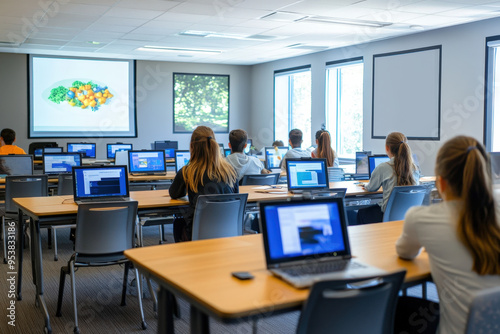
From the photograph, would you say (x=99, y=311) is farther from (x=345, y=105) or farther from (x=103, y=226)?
(x=345, y=105)

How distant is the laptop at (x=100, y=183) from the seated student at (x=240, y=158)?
112cm

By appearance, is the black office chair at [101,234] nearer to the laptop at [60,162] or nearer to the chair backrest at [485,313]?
the chair backrest at [485,313]

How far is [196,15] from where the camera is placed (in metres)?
7.45

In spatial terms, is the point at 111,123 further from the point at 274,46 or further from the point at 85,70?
the point at 274,46

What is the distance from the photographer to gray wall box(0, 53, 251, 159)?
11.6 m

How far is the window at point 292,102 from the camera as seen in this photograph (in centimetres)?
1195

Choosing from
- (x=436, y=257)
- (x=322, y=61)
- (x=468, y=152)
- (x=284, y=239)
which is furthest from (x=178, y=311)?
(x=322, y=61)

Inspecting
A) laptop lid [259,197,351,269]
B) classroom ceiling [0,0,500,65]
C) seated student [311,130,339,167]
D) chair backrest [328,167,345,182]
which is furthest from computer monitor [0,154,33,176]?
laptop lid [259,197,351,269]

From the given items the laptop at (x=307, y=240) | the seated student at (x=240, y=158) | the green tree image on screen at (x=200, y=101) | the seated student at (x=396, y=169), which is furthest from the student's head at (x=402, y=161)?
the green tree image on screen at (x=200, y=101)

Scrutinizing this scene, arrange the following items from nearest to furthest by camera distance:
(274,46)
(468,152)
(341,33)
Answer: (468,152) < (341,33) < (274,46)

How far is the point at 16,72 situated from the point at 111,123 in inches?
91.2

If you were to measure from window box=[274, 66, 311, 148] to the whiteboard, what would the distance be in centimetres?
229

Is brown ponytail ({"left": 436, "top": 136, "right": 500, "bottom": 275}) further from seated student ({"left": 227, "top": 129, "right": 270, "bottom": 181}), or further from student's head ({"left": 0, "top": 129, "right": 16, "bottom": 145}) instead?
student's head ({"left": 0, "top": 129, "right": 16, "bottom": 145})

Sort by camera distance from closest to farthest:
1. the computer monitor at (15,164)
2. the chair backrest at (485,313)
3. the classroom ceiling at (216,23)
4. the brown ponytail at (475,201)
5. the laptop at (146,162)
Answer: the chair backrest at (485,313)
the brown ponytail at (475,201)
the computer monitor at (15,164)
the classroom ceiling at (216,23)
the laptop at (146,162)
